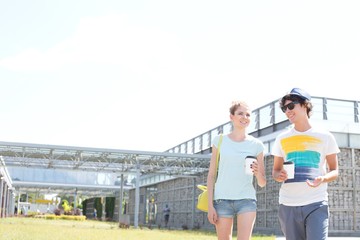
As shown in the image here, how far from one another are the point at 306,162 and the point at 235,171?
0.58 meters

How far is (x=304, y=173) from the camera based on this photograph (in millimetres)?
3584

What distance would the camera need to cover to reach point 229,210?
12.8 ft

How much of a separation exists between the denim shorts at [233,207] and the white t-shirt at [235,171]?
0.10ft

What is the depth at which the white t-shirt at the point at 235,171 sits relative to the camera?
154 inches

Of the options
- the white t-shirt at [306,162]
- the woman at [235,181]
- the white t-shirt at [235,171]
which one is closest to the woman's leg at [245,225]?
the woman at [235,181]

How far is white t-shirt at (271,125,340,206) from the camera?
358 centimetres

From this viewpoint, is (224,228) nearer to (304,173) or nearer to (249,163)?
(249,163)

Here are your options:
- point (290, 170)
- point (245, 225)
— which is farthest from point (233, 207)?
point (290, 170)

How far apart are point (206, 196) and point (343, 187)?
15.3 m

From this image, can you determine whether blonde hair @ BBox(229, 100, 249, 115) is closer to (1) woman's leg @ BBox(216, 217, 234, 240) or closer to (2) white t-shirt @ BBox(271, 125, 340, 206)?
(2) white t-shirt @ BBox(271, 125, 340, 206)

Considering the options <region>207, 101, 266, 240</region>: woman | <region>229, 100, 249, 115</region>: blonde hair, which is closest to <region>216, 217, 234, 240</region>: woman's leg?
<region>207, 101, 266, 240</region>: woman

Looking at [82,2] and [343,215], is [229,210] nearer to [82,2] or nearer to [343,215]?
[82,2]

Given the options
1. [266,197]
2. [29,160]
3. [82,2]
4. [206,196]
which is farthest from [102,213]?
[206,196]

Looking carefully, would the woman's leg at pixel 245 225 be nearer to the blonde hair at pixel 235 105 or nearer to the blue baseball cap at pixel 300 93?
the blonde hair at pixel 235 105
